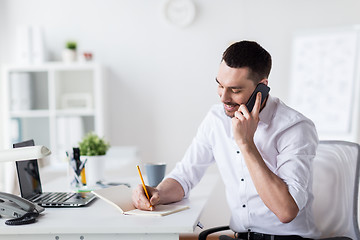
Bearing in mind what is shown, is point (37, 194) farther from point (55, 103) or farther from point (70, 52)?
point (70, 52)

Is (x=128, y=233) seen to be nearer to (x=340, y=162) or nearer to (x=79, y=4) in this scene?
(x=340, y=162)

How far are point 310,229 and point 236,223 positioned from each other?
287 mm

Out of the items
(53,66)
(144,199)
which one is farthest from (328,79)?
(144,199)

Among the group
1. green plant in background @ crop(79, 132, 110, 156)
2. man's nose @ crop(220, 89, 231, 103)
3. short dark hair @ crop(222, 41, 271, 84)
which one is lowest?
green plant in background @ crop(79, 132, 110, 156)

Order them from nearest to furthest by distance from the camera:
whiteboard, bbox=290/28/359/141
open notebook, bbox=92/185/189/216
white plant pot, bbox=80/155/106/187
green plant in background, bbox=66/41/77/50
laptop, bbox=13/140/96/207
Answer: open notebook, bbox=92/185/189/216
laptop, bbox=13/140/96/207
white plant pot, bbox=80/155/106/187
whiteboard, bbox=290/28/359/141
green plant in background, bbox=66/41/77/50

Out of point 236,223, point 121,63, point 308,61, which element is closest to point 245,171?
point 236,223

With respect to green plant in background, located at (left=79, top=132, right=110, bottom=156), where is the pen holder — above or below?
below

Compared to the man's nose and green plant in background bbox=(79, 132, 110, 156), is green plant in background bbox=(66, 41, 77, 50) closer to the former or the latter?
green plant in background bbox=(79, 132, 110, 156)

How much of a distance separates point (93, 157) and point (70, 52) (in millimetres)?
1821

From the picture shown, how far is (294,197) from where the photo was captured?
147 cm

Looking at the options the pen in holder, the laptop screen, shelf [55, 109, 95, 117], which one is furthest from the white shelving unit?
the laptop screen

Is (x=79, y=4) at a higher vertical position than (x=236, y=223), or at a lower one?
higher

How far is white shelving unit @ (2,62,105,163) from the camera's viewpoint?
141 inches

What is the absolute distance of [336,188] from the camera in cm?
175
